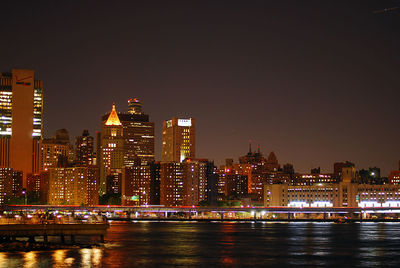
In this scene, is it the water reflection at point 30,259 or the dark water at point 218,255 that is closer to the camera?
the water reflection at point 30,259

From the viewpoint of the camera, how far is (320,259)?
103m

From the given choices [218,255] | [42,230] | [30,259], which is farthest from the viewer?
[42,230]

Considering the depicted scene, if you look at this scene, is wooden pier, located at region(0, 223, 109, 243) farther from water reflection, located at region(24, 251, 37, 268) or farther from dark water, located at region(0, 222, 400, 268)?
water reflection, located at region(24, 251, 37, 268)

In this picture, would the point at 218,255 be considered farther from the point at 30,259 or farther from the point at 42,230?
the point at 30,259

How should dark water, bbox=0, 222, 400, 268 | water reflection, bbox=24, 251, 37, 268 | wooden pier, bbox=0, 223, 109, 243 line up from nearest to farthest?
1. water reflection, bbox=24, 251, 37, 268
2. dark water, bbox=0, 222, 400, 268
3. wooden pier, bbox=0, 223, 109, 243

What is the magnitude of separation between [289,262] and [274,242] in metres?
41.7

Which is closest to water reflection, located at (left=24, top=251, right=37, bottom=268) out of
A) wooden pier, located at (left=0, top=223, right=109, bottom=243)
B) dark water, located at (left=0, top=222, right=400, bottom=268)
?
dark water, located at (left=0, top=222, right=400, bottom=268)

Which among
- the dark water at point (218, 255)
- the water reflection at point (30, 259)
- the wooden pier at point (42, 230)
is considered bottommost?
the dark water at point (218, 255)

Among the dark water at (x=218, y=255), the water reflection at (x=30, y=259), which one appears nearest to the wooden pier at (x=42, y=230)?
the dark water at (x=218, y=255)

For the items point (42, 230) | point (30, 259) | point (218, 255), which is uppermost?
point (42, 230)

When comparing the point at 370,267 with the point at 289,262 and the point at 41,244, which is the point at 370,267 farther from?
the point at 41,244

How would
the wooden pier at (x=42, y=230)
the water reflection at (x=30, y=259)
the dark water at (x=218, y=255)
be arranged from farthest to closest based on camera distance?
the wooden pier at (x=42, y=230) → the dark water at (x=218, y=255) → the water reflection at (x=30, y=259)

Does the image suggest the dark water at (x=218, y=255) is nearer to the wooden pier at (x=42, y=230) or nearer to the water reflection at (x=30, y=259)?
the water reflection at (x=30, y=259)

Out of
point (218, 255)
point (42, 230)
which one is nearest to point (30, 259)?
point (42, 230)
